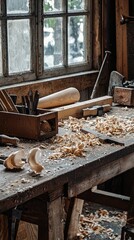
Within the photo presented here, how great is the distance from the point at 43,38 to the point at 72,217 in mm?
1501

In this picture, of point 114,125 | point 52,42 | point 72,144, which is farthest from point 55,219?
point 52,42

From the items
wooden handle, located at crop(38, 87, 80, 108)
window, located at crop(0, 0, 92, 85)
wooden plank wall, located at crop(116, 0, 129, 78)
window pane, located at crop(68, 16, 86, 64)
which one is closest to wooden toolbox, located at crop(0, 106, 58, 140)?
wooden handle, located at crop(38, 87, 80, 108)

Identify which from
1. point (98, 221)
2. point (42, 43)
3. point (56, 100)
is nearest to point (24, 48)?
point (42, 43)

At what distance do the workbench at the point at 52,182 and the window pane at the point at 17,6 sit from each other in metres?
1.48

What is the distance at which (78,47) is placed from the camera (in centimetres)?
542

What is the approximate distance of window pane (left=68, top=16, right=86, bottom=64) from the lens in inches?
208

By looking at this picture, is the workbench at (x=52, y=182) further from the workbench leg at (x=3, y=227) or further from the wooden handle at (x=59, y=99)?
the wooden handle at (x=59, y=99)

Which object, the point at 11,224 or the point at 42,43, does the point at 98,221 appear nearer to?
the point at 42,43

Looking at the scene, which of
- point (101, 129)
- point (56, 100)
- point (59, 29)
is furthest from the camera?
point (59, 29)

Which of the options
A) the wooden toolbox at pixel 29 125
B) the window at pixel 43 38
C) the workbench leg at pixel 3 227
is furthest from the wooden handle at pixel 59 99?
the workbench leg at pixel 3 227

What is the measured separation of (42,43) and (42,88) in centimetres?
37

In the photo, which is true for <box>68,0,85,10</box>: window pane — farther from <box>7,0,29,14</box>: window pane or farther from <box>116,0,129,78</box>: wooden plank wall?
<box>7,0,29,14</box>: window pane

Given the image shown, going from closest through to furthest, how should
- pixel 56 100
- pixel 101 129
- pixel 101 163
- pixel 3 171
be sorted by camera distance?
pixel 3 171
pixel 101 163
pixel 101 129
pixel 56 100

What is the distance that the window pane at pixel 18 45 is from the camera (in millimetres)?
4668
